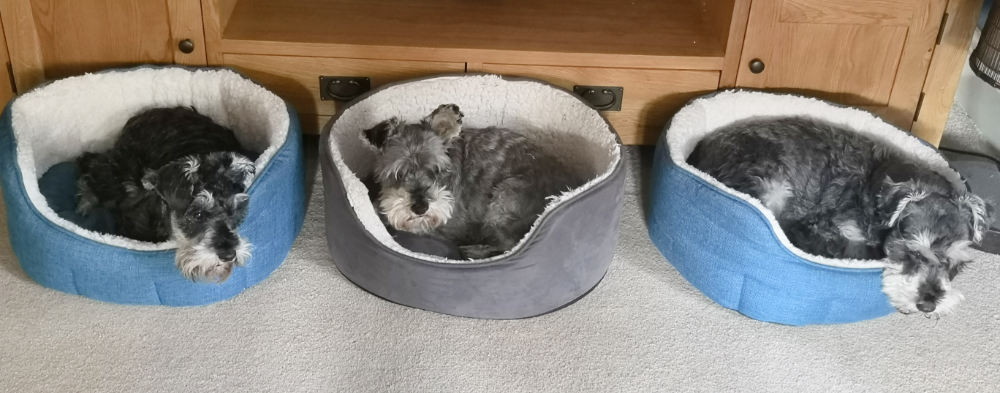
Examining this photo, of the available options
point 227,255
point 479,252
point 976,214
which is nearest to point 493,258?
point 479,252

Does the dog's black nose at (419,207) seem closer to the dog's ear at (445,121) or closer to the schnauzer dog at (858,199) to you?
the dog's ear at (445,121)

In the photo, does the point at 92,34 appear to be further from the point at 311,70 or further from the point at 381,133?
the point at 381,133

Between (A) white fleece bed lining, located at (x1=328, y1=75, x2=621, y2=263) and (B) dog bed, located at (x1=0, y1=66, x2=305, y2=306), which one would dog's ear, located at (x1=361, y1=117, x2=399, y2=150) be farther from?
(B) dog bed, located at (x1=0, y1=66, x2=305, y2=306)

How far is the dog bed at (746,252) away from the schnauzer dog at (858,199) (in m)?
0.07

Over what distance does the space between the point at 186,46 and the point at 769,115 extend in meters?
1.91

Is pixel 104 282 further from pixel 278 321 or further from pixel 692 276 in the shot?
pixel 692 276

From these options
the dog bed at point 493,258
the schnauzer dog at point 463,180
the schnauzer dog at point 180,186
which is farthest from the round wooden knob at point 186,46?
the schnauzer dog at point 463,180

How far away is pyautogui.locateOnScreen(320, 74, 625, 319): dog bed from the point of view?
2.17 meters

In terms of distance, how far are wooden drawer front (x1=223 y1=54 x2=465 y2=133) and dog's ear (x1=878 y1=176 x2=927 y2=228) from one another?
4.43 ft

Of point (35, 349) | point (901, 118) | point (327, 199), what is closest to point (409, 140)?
point (327, 199)

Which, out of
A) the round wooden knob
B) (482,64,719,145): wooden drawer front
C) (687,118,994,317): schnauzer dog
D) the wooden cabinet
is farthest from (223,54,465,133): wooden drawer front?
(687,118,994,317): schnauzer dog

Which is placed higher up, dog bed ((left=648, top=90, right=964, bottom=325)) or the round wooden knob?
the round wooden knob

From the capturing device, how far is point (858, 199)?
240 centimetres

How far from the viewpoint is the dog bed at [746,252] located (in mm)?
2154
